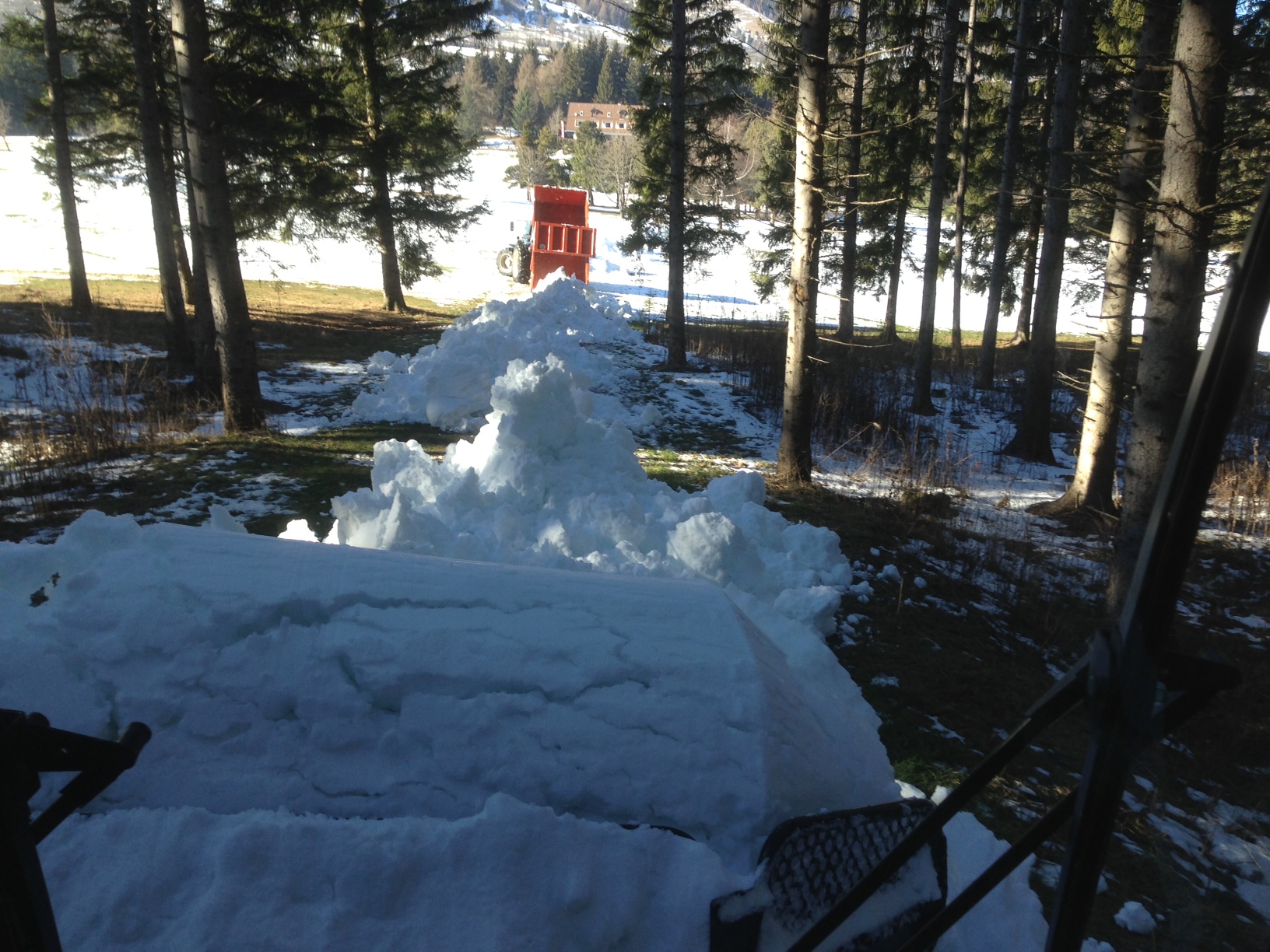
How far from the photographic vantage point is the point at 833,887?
1839mm

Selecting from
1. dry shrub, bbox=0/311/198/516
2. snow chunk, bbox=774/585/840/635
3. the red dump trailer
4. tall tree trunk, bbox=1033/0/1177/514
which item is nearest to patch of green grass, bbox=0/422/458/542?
dry shrub, bbox=0/311/198/516

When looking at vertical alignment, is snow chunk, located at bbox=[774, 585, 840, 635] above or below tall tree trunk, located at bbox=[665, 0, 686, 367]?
below

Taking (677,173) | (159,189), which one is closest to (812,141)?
(677,173)

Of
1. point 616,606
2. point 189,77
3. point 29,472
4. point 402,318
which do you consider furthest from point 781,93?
point 616,606

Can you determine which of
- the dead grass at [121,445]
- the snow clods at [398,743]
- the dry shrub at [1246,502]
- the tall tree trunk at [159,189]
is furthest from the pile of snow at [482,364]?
the dry shrub at [1246,502]

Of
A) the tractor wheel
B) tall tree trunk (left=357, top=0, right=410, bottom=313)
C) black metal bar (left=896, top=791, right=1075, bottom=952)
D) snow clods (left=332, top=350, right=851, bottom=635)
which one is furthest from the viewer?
the tractor wheel

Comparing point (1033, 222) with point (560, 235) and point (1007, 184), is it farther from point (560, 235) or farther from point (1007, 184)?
point (560, 235)

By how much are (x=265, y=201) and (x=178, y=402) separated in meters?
9.50

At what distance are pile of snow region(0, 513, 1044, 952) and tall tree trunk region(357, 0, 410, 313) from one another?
19.1 m

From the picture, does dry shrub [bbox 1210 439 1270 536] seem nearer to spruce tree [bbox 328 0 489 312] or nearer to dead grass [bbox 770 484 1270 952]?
dead grass [bbox 770 484 1270 952]

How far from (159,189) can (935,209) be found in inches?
521

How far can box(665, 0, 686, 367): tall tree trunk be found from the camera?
15.2 m

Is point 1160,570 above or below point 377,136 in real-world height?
below

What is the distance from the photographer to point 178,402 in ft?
32.0
